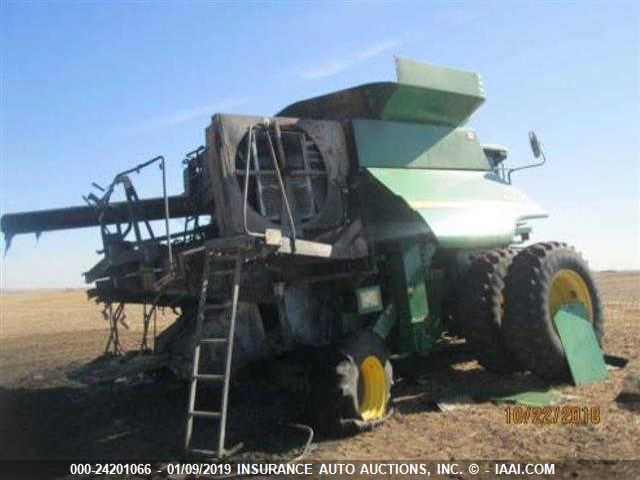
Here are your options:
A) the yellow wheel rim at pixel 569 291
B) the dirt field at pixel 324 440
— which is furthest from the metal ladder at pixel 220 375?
the yellow wheel rim at pixel 569 291

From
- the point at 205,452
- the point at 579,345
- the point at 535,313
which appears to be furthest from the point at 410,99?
the point at 205,452

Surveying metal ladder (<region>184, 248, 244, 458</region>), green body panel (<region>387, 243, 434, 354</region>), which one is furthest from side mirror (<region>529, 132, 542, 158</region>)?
metal ladder (<region>184, 248, 244, 458</region>)

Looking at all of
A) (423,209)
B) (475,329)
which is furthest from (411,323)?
(423,209)

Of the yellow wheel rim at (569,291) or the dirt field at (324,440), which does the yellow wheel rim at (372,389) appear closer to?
the dirt field at (324,440)

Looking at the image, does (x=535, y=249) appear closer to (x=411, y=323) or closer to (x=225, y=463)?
(x=411, y=323)

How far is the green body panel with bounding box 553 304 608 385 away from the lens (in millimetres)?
8625

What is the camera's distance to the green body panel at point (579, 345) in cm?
862

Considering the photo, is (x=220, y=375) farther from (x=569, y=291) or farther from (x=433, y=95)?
(x=569, y=291)

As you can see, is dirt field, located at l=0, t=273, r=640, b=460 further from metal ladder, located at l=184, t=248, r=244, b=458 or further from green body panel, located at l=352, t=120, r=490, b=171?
green body panel, located at l=352, t=120, r=490, b=171

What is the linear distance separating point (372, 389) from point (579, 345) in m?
3.16

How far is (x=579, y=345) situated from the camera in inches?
348
